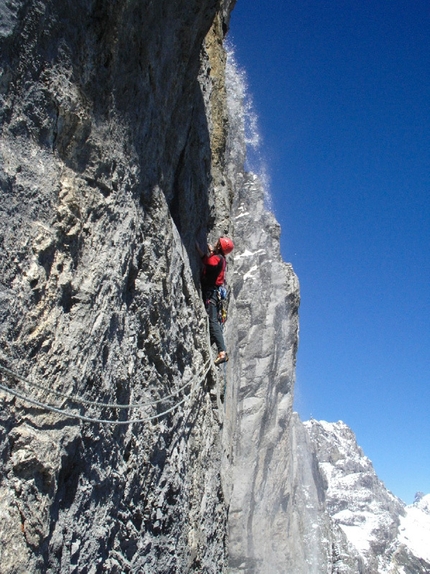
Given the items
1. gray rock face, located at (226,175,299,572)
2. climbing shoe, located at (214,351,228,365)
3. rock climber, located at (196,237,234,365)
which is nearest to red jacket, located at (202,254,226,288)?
rock climber, located at (196,237,234,365)

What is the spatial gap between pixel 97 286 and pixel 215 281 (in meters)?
4.22

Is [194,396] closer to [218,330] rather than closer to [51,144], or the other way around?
[218,330]

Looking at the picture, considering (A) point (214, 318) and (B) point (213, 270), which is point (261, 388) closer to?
(A) point (214, 318)

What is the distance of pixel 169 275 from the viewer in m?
6.21

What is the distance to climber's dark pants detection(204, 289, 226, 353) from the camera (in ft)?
28.1

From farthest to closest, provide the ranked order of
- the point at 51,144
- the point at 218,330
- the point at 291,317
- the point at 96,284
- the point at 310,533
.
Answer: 1. the point at 310,533
2. the point at 291,317
3. the point at 218,330
4. the point at 96,284
5. the point at 51,144

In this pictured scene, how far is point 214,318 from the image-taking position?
8594 mm

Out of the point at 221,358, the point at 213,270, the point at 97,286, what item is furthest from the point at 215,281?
the point at 97,286

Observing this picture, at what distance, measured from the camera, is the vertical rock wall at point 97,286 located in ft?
11.6

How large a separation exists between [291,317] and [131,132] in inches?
→ 1340

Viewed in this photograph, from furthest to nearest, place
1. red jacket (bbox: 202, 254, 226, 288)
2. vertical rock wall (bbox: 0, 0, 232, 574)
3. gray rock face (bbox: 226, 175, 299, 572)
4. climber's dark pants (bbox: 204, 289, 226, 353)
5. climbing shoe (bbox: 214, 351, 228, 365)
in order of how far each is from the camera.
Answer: gray rock face (bbox: 226, 175, 299, 572) → climber's dark pants (bbox: 204, 289, 226, 353) → climbing shoe (bbox: 214, 351, 228, 365) → red jacket (bbox: 202, 254, 226, 288) → vertical rock wall (bbox: 0, 0, 232, 574)

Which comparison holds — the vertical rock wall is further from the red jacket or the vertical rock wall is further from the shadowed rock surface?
the red jacket

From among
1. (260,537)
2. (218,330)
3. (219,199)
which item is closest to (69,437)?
(218,330)

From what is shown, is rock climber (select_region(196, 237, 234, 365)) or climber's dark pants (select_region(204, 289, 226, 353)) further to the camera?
climber's dark pants (select_region(204, 289, 226, 353))
